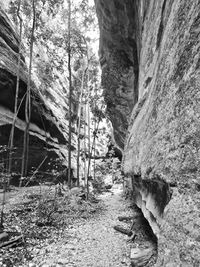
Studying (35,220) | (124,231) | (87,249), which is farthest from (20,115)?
Result: (87,249)

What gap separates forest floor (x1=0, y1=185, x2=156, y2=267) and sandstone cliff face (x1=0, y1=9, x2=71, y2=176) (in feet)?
17.5

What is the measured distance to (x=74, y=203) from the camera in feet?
25.4

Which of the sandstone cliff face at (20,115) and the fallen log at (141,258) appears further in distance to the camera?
the sandstone cliff face at (20,115)

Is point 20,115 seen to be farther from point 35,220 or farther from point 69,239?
point 69,239

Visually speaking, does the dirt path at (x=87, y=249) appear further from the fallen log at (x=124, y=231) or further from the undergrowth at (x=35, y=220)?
the undergrowth at (x=35, y=220)

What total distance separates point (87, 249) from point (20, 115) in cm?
1136

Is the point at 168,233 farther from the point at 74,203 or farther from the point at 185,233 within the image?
the point at 74,203

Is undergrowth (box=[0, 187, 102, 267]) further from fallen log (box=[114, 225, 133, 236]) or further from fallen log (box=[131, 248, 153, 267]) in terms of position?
fallen log (box=[131, 248, 153, 267])

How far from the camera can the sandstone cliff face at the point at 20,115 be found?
38.7ft

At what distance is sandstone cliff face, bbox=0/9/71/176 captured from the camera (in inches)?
465

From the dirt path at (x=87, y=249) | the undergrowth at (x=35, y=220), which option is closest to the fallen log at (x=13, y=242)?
the undergrowth at (x=35, y=220)

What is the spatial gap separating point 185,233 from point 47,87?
21186mm

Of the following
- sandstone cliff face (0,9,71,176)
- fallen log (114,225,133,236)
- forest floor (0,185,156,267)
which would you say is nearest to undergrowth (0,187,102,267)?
forest floor (0,185,156,267)

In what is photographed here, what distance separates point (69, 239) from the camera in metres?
4.92
